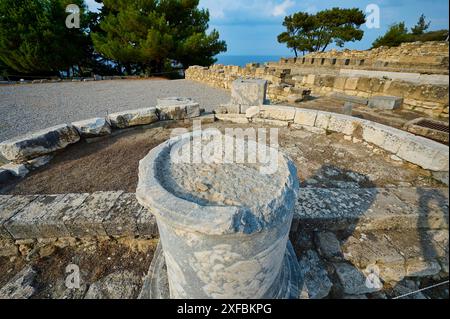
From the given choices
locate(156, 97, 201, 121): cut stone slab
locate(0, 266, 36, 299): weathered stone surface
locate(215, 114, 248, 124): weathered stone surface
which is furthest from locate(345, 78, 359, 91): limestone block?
locate(0, 266, 36, 299): weathered stone surface

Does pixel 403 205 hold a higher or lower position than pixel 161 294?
higher

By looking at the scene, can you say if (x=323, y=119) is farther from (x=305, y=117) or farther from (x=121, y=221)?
(x=121, y=221)

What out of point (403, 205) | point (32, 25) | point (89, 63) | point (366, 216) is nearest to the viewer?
point (366, 216)

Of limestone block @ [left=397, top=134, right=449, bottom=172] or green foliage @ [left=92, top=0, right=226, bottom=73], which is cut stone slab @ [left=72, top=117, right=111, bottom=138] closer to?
limestone block @ [left=397, top=134, right=449, bottom=172]

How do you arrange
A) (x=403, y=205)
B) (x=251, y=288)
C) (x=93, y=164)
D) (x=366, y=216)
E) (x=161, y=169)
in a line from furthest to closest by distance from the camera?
(x=93, y=164)
(x=403, y=205)
(x=366, y=216)
(x=161, y=169)
(x=251, y=288)

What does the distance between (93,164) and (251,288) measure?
10.1 feet

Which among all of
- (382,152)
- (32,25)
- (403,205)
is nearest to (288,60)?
(382,152)

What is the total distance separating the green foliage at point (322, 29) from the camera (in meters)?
20.9

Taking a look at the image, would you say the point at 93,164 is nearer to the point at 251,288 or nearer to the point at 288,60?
the point at 251,288

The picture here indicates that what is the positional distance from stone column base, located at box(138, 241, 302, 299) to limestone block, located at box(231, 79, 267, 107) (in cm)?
393

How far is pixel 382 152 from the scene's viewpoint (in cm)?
341

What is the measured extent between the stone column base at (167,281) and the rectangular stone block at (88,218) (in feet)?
2.32

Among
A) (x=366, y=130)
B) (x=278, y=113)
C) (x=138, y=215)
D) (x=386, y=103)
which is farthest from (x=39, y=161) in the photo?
(x=386, y=103)
